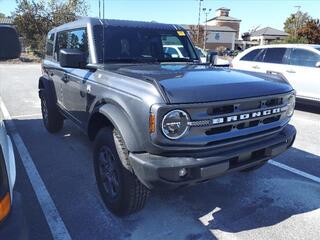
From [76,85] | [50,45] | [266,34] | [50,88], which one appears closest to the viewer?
[76,85]

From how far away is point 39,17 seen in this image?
34281 millimetres

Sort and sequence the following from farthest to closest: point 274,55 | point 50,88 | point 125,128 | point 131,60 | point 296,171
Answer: point 274,55, point 50,88, point 296,171, point 131,60, point 125,128

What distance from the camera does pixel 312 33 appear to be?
3053 centimetres

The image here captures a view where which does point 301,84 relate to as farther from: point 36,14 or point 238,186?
point 36,14

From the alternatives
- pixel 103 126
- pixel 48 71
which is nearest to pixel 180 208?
pixel 103 126

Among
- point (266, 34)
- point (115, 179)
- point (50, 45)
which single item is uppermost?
point (266, 34)

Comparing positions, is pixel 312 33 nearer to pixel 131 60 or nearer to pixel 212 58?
pixel 212 58

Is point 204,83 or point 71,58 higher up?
point 71,58

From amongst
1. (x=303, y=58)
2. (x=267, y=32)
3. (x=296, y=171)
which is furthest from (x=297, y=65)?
(x=267, y=32)

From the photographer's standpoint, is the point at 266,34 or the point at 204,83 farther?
the point at 266,34

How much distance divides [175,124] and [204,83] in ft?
1.69

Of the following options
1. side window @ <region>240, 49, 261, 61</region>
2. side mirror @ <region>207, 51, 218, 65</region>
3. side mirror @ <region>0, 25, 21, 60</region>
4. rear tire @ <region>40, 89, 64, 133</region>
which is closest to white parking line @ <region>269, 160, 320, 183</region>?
side mirror @ <region>207, 51, 218, 65</region>

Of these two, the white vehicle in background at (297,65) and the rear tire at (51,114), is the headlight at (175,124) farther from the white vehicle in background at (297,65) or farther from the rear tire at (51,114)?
the white vehicle in background at (297,65)

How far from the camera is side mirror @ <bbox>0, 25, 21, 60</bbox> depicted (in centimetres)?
210
